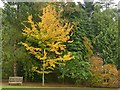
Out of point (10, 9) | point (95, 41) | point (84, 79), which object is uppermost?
point (10, 9)

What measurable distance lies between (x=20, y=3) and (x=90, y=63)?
3396 millimetres

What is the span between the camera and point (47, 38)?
9.20 m

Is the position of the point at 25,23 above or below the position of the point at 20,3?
below

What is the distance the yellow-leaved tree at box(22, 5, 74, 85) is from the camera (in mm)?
9023

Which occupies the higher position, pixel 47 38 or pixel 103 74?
pixel 47 38

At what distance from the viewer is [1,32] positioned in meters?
9.62

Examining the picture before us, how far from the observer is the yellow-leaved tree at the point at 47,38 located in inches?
355

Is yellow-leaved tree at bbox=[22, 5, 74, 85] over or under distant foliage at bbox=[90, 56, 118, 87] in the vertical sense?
over

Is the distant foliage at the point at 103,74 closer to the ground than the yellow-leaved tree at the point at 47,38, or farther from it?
closer to the ground

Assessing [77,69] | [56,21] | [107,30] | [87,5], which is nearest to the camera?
[56,21]

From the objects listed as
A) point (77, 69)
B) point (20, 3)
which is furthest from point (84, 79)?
point (20, 3)

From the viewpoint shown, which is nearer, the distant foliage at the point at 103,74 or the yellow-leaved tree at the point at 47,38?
the yellow-leaved tree at the point at 47,38

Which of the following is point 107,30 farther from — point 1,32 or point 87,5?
point 1,32

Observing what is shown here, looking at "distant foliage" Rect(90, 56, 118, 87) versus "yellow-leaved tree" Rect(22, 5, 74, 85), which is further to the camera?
"distant foliage" Rect(90, 56, 118, 87)
